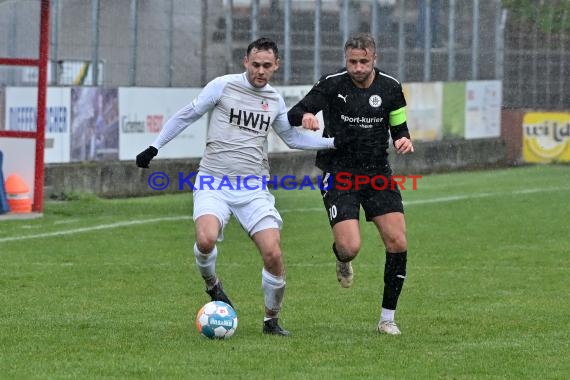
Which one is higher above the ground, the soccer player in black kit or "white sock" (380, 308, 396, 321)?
the soccer player in black kit

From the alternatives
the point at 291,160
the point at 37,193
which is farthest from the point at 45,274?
the point at 291,160

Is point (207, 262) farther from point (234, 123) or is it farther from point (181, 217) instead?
point (181, 217)

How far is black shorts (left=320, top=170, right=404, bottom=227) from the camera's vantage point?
9.82 m

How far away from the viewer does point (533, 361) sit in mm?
8469

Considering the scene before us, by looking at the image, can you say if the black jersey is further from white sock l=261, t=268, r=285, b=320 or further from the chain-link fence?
the chain-link fence

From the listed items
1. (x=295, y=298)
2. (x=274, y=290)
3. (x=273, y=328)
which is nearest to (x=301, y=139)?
(x=274, y=290)

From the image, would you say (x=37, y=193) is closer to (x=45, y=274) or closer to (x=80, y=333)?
(x=45, y=274)

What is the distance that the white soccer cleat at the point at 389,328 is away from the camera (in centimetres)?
966

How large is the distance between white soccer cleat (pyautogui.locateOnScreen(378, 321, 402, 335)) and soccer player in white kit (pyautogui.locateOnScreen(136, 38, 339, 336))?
68 cm

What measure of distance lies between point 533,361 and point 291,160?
1936cm

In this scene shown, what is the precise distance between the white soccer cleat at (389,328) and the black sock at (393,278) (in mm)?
110

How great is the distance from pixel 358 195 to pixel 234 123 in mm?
1000

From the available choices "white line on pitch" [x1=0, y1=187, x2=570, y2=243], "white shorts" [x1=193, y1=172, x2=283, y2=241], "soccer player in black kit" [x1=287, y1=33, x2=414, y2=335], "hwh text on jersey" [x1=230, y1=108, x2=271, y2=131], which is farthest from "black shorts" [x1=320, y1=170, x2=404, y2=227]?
"white line on pitch" [x1=0, y1=187, x2=570, y2=243]

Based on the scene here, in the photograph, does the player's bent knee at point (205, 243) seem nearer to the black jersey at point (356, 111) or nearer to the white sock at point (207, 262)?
the white sock at point (207, 262)
